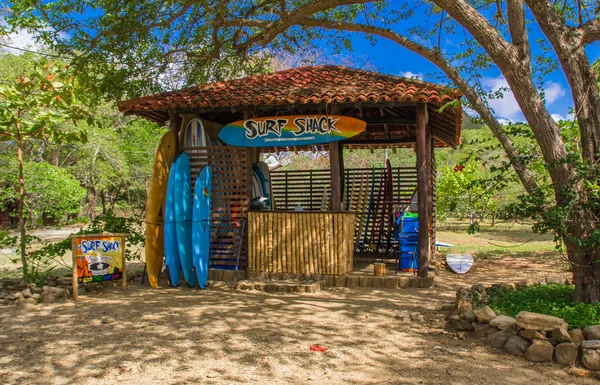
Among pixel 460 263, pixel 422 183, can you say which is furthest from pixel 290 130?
pixel 460 263

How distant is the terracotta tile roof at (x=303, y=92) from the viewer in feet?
23.6

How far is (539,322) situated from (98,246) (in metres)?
5.42

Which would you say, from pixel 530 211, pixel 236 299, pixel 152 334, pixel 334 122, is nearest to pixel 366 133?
pixel 334 122

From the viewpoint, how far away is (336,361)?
399 centimetres

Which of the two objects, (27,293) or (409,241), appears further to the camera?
(409,241)

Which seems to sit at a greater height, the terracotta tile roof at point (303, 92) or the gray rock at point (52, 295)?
the terracotta tile roof at point (303, 92)

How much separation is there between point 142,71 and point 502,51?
641 cm

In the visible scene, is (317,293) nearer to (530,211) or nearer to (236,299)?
(236,299)

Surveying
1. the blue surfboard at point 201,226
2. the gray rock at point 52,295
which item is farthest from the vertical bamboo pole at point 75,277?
the blue surfboard at point 201,226

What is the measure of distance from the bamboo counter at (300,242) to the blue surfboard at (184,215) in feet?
3.01

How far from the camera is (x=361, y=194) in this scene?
10.9 m

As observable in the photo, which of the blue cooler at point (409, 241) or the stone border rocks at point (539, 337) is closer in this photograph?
the stone border rocks at point (539, 337)

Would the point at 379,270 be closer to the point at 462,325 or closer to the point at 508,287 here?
the point at 508,287

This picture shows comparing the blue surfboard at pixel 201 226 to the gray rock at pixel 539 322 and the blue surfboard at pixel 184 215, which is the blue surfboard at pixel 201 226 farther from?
the gray rock at pixel 539 322
